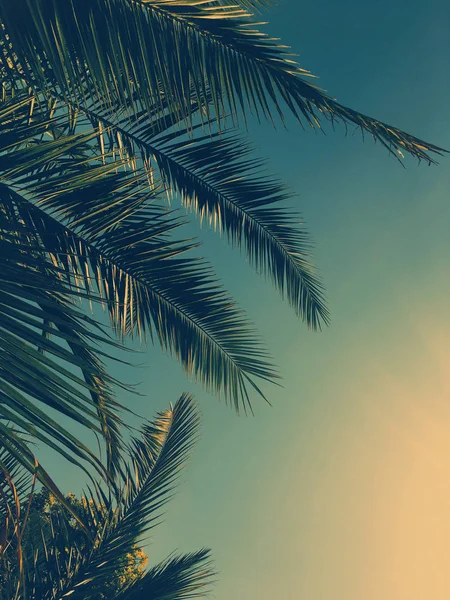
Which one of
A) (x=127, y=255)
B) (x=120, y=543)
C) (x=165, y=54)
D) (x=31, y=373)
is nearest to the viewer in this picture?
(x=31, y=373)

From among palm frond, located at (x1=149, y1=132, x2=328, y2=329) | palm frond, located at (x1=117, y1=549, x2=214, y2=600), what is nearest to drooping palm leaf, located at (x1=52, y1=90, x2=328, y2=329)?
palm frond, located at (x1=149, y1=132, x2=328, y2=329)

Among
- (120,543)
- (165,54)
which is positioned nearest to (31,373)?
(165,54)

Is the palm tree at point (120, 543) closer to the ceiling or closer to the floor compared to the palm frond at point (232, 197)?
closer to the floor

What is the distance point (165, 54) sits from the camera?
5.85 ft

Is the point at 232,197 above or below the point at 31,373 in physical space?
above

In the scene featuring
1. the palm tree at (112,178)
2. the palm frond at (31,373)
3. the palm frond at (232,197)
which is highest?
the palm frond at (232,197)

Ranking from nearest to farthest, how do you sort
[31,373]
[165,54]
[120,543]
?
[31,373]
[165,54]
[120,543]

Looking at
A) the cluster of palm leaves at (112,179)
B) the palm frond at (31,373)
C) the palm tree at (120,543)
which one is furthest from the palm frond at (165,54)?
the palm tree at (120,543)

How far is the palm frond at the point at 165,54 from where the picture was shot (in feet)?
5.36

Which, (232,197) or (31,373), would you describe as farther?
(232,197)

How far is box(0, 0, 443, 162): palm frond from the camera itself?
1633 mm

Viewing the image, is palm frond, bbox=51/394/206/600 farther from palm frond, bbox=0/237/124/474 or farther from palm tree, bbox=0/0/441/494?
palm frond, bbox=0/237/124/474

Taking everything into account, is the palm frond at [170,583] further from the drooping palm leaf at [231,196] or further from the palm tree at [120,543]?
the drooping palm leaf at [231,196]

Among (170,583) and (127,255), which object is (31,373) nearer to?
(127,255)
